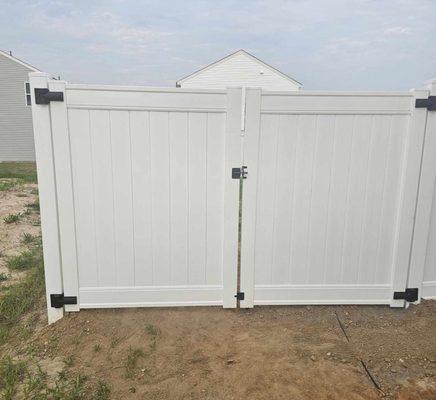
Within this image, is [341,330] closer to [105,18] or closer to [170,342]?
[170,342]

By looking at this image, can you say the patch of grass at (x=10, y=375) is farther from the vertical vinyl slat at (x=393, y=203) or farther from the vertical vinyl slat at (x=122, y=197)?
the vertical vinyl slat at (x=393, y=203)

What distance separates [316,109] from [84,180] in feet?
6.75

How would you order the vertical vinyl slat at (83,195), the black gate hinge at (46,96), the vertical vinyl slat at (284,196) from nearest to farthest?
the black gate hinge at (46,96)
the vertical vinyl slat at (83,195)
the vertical vinyl slat at (284,196)

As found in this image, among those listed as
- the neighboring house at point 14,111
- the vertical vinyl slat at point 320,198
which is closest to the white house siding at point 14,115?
the neighboring house at point 14,111

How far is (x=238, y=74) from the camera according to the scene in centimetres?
1761

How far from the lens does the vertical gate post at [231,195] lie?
9.34 ft

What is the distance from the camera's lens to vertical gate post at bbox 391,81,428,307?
2.93 metres

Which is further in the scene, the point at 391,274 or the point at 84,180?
the point at 391,274

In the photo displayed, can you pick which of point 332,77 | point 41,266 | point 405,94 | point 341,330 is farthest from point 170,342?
point 332,77

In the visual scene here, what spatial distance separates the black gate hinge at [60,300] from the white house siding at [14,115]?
17361 mm

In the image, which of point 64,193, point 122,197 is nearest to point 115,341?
point 122,197

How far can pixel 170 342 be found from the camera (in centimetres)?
273

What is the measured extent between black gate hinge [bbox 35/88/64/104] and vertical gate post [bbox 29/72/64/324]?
0.03m

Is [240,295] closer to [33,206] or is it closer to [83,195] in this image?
[83,195]
